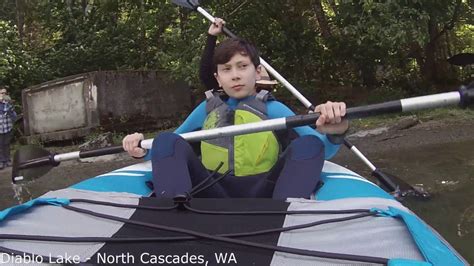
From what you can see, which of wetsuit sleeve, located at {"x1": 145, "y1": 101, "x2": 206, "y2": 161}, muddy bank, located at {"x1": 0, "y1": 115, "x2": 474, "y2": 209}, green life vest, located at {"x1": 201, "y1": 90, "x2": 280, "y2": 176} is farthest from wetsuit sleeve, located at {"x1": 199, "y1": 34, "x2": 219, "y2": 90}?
muddy bank, located at {"x1": 0, "y1": 115, "x2": 474, "y2": 209}

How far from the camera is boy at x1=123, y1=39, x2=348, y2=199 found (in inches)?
90.4

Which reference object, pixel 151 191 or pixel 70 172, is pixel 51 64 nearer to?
pixel 70 172

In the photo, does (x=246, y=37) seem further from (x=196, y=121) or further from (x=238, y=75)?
(x=238, y=75)

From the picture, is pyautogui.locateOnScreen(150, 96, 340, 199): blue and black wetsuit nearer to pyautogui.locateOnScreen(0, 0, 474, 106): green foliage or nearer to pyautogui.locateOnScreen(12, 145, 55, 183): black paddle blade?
pyautogui.locateOnScreen(12, 145, 55, 183): black paddle blade

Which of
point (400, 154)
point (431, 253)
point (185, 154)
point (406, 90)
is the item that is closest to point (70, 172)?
point (400, 154)

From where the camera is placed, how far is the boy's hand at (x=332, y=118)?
221cm

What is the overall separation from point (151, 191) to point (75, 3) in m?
8.35

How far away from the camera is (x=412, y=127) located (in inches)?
273

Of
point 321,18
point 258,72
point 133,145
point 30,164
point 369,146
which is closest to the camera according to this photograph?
point 133,145

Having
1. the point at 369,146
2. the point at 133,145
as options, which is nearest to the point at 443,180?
the point at 369,146

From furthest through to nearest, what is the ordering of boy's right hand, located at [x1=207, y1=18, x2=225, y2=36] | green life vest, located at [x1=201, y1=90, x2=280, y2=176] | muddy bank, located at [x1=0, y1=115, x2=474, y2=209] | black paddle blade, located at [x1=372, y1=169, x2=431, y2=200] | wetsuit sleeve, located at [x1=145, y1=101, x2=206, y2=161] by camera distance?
1. muddy bank, located at [x1=0, y1=115, x2=474, y2=209]
2. black paddle blade, located at [x1=372, y1=169, x2=431, y2=200]
3. boy's right hand, located at [x1=207, y1=18, x2=225, y2=36]
4. wetsuit sleeve, located at [x1=145, y1=101, x2=206, y2=161]
5. green life vest, located at [x1=201, y1=90, x2=280, y2=176]

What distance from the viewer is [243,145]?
2.60 m

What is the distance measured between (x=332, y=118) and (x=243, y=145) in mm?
530

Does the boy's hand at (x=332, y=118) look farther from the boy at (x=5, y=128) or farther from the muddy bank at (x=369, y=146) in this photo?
the boy at (x=5, y=128)
